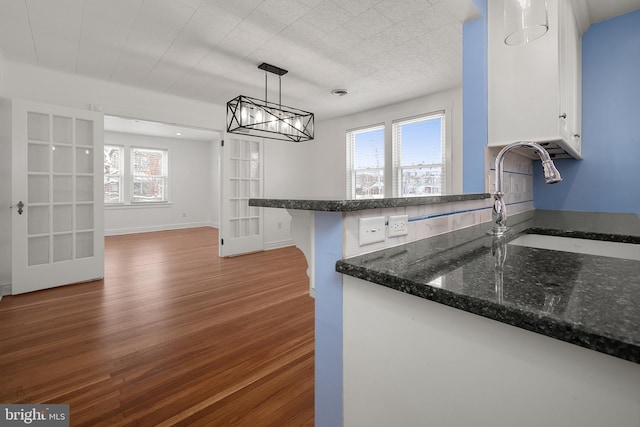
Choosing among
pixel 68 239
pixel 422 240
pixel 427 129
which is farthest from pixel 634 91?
pixel 68 239

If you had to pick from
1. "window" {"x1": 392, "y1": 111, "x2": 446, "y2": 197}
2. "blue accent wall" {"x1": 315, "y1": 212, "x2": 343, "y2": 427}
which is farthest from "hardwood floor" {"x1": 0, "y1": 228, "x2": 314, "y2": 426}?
"window" {"x1": 392, "y1": 111, "x2": 446, "y2": 197}

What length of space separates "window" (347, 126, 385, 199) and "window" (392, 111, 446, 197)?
0.33 m

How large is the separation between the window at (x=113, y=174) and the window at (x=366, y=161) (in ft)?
18.2

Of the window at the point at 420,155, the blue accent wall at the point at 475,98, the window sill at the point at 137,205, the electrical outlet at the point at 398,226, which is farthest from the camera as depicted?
the window sill at the point at 137,205

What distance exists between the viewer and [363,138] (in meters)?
5.22

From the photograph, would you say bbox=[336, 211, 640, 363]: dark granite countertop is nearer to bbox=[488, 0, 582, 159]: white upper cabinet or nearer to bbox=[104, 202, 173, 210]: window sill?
bbox=[488, 0, 582, 159]: white upper cabinet

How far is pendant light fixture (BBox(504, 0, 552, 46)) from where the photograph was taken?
45.3 inches

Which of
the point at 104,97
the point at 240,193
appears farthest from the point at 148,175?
the point at 104,97

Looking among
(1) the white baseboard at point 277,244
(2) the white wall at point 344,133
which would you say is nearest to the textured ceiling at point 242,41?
(2) the white wall at point 344,133

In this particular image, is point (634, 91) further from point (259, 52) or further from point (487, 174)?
point (259, 52)

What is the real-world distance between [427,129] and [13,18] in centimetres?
455

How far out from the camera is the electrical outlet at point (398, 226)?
3.27ft

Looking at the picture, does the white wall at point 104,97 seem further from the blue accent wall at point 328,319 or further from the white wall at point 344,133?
the blue accent wall at point 328,319

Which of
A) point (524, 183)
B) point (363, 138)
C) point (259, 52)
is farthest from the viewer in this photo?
point (363, 138)
